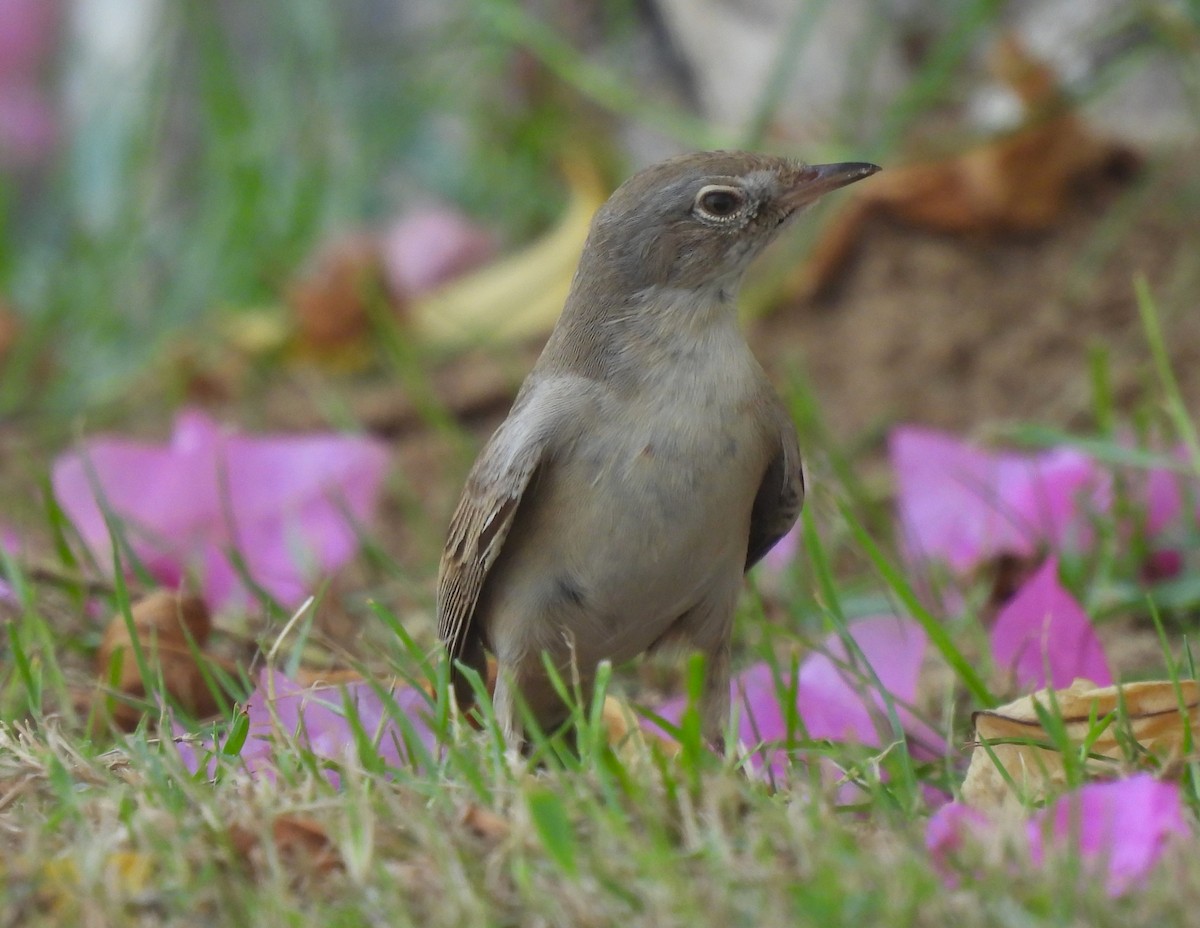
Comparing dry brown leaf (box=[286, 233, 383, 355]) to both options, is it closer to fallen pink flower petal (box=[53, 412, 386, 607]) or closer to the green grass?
the green grass

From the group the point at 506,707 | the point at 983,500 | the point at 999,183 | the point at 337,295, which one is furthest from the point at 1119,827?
the point at 337,295

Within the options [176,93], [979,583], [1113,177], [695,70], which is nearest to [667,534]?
[979,583]

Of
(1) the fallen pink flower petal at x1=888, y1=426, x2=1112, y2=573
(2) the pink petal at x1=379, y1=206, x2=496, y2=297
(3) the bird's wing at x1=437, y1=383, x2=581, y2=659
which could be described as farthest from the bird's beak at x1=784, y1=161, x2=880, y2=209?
(2) the pink petal at x1=379, y1=206, x2=496, y2=297

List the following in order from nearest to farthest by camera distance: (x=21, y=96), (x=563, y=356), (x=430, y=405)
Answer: (x=563, y=356) < (x=430, y=405) < (x=21, y=96)

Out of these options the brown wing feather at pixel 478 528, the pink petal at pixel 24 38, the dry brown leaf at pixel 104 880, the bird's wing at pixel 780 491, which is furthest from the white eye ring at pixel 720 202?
the pink petal at pixel 24 38

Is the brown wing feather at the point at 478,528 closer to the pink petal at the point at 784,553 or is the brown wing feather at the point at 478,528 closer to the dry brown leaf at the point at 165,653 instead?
the dry brown leaf at the point at 165,653

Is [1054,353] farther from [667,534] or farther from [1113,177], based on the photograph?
[667,534]
